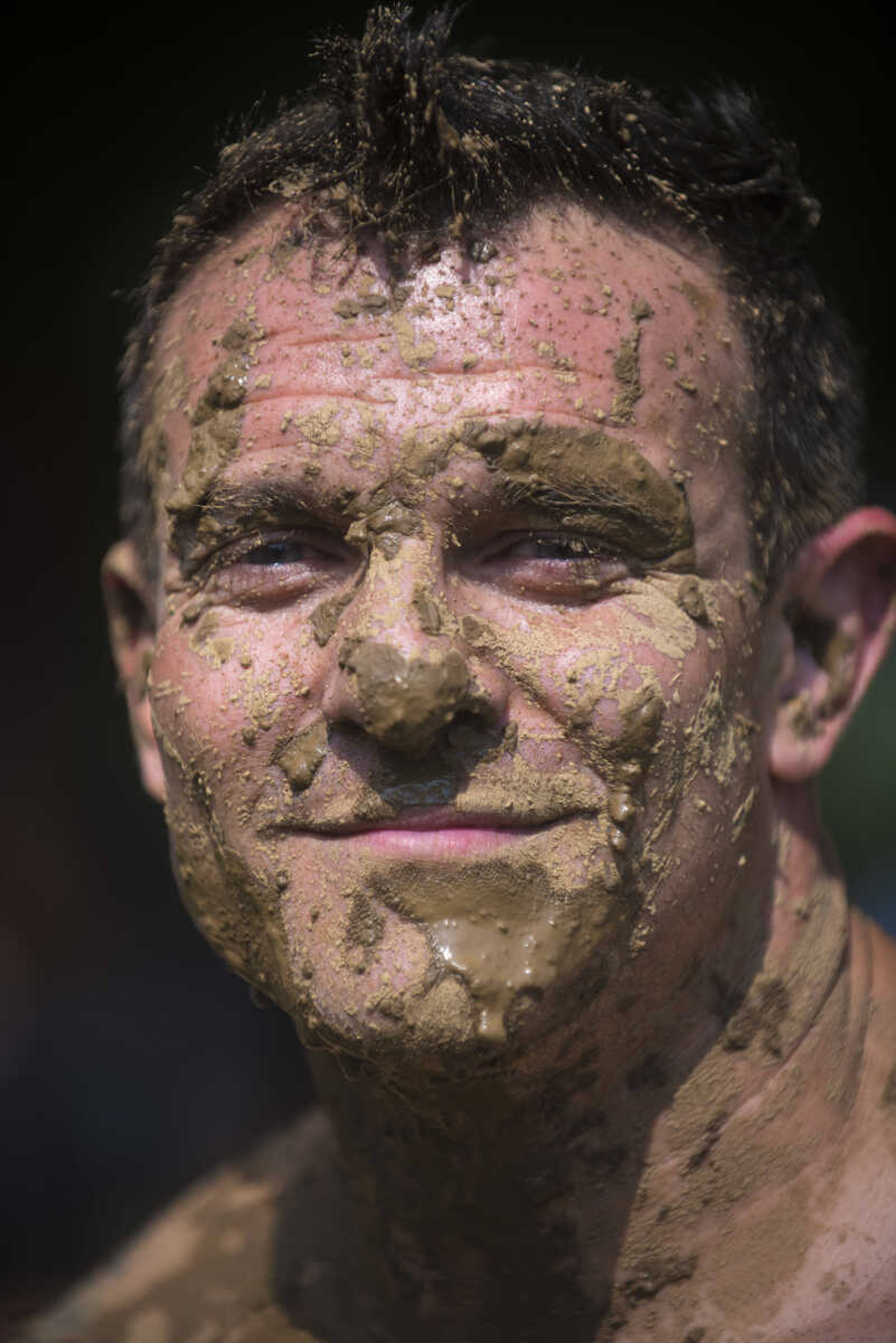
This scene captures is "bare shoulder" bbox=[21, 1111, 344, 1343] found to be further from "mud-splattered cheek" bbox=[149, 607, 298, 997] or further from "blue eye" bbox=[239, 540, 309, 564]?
"blue eye" bbox=[239, 540, 309, 564]

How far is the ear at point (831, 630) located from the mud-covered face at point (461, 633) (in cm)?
12

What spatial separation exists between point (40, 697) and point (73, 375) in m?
0.87

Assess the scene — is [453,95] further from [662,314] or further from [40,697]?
[40,697]

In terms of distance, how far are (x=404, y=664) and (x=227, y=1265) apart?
1635 mm

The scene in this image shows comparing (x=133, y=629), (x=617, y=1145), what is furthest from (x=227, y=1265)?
(x=133, y=629)

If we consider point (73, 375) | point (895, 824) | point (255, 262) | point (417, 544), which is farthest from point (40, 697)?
point (895, 824)

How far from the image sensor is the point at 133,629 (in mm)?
2400

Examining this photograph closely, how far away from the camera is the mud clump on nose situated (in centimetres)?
162

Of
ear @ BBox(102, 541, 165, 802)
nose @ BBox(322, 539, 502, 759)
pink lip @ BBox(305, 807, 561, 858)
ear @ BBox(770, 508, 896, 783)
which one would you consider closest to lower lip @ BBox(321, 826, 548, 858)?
pink lip @ BBox(305, 807, 561, 858)

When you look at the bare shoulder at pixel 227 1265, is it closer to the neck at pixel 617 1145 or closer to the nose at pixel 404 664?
the neck at pixel 617 1145

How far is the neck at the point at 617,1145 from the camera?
1932 millimetres

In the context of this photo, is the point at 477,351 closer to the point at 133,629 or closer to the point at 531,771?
the point at 531,771

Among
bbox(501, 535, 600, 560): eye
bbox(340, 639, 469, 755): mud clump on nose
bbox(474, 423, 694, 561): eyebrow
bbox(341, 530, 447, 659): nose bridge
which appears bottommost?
bbox(340, 639, 469, 755): mud clump on nose

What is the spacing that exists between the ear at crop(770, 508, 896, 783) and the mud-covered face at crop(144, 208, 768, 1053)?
0.12m
